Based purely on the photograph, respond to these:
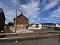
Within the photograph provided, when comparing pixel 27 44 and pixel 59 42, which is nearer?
pixel 27 44

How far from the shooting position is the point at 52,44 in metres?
3.67

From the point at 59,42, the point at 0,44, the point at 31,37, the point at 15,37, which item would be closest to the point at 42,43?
the point at 31,37

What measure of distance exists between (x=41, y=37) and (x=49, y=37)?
0.40 m

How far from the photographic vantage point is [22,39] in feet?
11.4

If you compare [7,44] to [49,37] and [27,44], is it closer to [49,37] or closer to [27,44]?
[27,44]

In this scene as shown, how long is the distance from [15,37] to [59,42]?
2.03 metres

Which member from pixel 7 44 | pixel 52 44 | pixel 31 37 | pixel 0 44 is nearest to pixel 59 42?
pixel 52 44

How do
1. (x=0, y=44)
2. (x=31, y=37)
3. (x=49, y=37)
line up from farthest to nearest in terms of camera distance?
(x=49, y=37) → (x=31, y=37) → (x=0, y=44)

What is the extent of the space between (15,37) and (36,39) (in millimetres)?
909

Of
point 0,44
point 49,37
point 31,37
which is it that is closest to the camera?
point 0,44

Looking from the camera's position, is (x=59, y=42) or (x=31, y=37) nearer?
(x=31, y=37)

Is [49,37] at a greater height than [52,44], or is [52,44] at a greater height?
[49,37]

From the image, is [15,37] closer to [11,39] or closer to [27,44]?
[11,39]

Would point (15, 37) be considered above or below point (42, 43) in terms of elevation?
above
